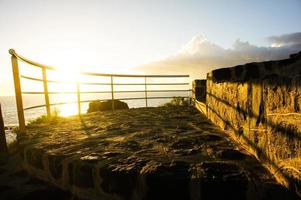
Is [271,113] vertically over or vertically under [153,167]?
over

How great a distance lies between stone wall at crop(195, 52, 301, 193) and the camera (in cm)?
138

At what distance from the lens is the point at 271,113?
166 centimetres

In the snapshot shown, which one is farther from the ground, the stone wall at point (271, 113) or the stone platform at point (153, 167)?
the stone wall at point (271, 113)

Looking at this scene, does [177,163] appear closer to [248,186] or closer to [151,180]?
[151,180]

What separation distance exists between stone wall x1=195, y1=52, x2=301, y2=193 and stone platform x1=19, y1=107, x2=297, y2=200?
11cm

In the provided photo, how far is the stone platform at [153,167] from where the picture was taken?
146 centimetres

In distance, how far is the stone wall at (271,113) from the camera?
1378 millimetres

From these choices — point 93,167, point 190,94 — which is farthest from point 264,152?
point 190,94

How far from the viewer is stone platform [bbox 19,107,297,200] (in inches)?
57.7

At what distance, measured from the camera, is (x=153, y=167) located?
170cm

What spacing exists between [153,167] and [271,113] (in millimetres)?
924

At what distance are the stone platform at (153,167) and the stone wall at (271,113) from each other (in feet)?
0.36

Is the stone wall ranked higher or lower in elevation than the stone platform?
higher

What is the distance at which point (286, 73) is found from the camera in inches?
62.3
